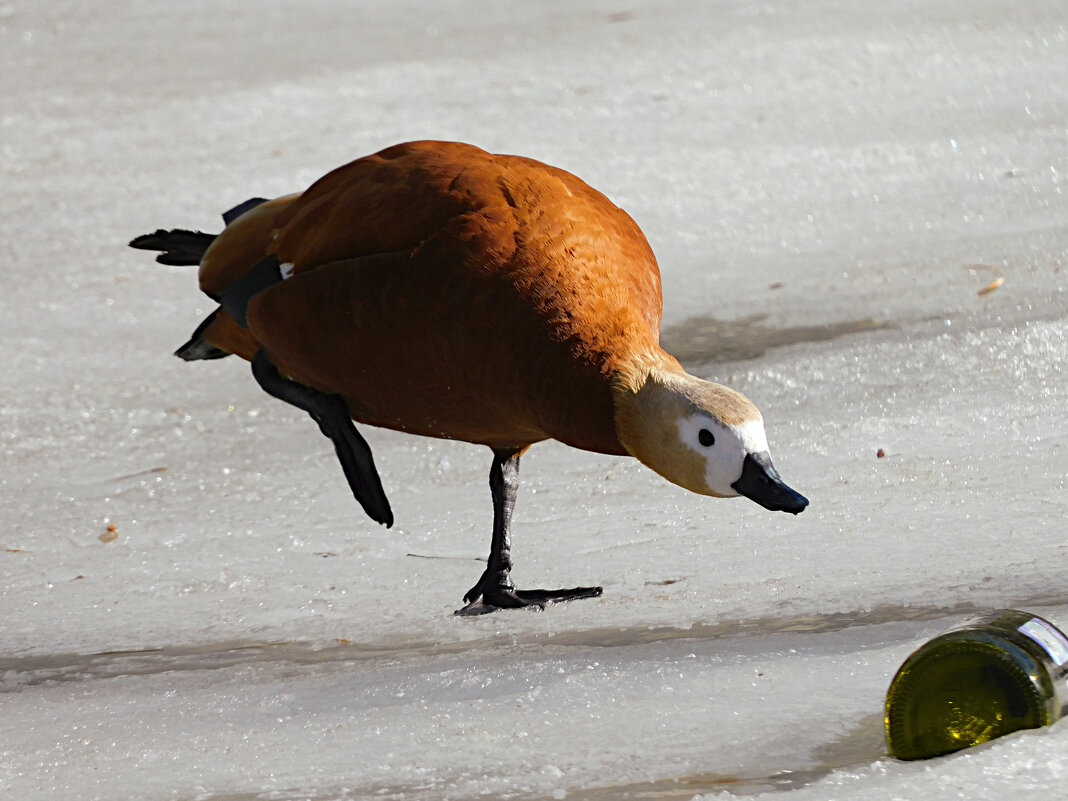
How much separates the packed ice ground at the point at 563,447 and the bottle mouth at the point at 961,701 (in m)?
0.07

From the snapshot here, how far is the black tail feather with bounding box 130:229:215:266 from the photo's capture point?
3812mm

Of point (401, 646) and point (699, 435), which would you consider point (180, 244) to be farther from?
point (699, 435)

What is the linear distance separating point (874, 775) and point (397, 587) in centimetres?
144

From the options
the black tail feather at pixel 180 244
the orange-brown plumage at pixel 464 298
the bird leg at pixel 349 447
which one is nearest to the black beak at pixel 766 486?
the orange-brown plumage at pixel 464 298

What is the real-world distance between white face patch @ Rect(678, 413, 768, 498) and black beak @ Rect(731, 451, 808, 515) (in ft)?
0.04

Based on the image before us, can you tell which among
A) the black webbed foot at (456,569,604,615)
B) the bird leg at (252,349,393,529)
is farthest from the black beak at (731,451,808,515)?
the bird leg at (252,349,393,529)

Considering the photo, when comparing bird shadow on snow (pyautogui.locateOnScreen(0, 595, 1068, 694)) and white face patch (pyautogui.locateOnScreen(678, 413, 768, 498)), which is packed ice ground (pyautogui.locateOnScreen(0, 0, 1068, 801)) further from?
white face patch (pyautogui.locateOnScreen(678, 413, 768, 498))

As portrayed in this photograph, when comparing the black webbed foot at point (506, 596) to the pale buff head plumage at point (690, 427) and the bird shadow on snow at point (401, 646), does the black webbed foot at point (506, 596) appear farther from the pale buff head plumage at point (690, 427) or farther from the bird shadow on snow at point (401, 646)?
the pale buff head plumage at point (690, 427)

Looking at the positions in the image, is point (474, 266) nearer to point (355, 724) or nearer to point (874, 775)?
Answer: point (355, 724)

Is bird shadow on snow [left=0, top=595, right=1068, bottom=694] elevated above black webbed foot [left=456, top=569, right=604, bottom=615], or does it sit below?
below

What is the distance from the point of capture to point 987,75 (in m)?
6.55

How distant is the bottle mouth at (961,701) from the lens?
7.45 ft

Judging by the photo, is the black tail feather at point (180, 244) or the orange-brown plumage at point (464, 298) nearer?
the orange-brown plumage at point (464, 298)

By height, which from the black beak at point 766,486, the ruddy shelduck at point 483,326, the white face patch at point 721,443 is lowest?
the black beak at point 766,486
